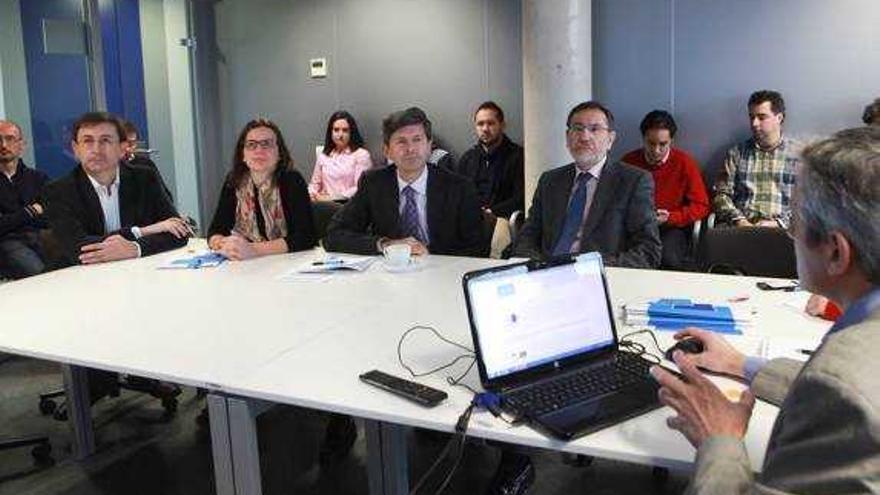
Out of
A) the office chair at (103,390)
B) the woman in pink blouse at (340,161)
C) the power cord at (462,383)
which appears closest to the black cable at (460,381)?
the power cord at (462,383)

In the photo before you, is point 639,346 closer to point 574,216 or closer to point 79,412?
point 574,216

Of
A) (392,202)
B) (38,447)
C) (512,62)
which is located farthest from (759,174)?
(38,447)

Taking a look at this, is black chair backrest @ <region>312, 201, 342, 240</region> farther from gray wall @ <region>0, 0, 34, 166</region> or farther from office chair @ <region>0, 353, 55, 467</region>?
gray wall @ <region>0, 0, 34, 166</region>

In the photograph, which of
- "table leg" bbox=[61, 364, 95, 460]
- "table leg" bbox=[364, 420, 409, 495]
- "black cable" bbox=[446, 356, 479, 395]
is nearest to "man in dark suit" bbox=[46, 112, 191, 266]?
"table leg" bbox=[61, 364, 95, 460]

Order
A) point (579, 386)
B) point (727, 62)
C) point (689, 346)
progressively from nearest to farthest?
point (579, 386) < point (689, 346) < point (727, 62)

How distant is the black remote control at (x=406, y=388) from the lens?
1.57m

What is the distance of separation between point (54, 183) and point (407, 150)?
1.59 m

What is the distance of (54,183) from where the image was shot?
10.9ft

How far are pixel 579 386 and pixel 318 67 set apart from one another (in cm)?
524

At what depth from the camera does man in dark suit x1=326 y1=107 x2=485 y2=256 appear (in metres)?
3.21

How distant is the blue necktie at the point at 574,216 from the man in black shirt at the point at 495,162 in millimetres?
2146

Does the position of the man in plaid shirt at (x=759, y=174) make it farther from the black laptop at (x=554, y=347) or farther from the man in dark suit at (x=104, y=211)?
the man in dark suit at (x=104, y=211)

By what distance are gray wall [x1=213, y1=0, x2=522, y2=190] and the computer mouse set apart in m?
4.00

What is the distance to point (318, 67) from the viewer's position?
6.32 metres
